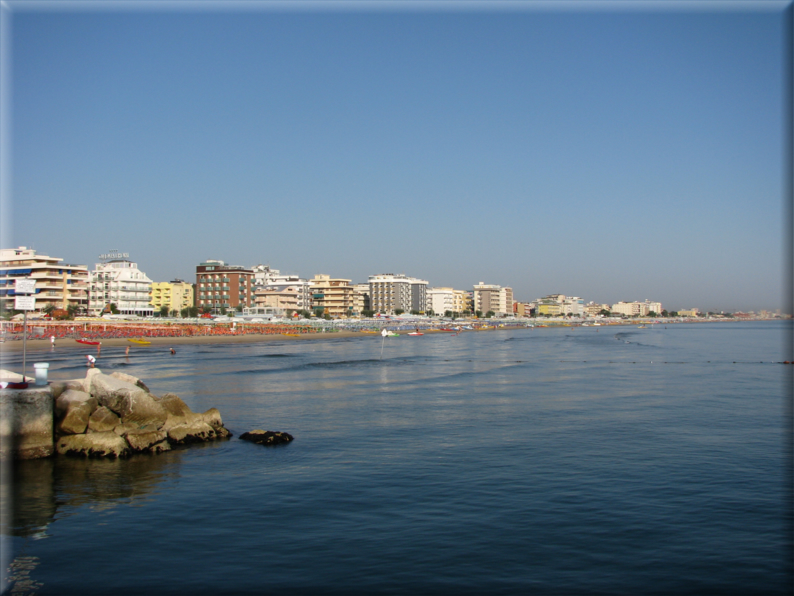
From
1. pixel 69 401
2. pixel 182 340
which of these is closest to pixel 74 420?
pixel 69 401

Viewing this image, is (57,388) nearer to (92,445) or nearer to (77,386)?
(77,386)

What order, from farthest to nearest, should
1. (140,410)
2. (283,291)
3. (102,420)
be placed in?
(283,291), (140,410), (102,420)

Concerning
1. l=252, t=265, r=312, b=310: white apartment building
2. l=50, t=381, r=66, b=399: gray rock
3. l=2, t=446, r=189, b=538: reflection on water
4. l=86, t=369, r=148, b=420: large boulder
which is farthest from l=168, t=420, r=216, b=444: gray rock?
l=252, t=265, r=312, b=310: white apartment building

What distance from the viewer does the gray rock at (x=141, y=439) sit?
57.4 ft

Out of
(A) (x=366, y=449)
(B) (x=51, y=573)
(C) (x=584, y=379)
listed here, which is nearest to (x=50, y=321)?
(C) (x=584, y=379)

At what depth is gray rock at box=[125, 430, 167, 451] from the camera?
17500 millimetres

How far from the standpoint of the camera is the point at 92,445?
16.9 meters

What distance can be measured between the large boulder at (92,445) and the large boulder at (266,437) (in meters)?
3.64

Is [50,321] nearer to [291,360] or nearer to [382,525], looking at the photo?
[291,360]

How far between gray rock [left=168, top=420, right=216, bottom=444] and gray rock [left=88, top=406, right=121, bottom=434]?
1606 millimetres

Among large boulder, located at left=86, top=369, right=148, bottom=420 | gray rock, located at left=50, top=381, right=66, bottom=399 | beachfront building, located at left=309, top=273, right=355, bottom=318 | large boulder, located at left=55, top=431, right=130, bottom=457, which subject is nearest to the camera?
large boulder, located at left=55, top=431, right=130, bottom=457

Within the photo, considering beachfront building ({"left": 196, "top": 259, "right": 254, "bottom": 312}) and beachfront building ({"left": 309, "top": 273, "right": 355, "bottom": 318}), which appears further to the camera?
beachfront building ({"left": 309, "top": 273, "right": 355, "bottom": 318})

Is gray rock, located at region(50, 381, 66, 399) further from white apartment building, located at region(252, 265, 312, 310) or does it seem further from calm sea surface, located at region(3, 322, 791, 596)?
white apartment building, located at region(252, 265, 312, 310)

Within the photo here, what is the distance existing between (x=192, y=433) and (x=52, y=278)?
3543 inches
